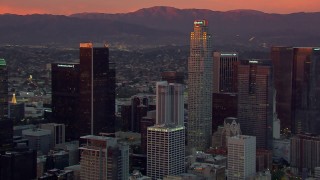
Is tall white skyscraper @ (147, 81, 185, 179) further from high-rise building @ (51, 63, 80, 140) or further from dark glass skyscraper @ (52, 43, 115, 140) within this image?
high-rise building @ (51, 63, 80, 140)

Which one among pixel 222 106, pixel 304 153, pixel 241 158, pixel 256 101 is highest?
pixel 256 101

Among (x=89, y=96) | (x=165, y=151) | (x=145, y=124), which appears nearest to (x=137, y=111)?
(x=89, y=96)

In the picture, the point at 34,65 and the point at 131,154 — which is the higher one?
the point at 34,65

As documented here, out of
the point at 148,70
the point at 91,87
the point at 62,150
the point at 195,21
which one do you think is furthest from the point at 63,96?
the point at 148,70

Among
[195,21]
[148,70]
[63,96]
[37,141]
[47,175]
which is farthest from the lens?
[148,70]

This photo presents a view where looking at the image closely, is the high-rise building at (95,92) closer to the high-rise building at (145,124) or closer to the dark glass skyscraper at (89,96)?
the dark glass skyscraper at (89,96)

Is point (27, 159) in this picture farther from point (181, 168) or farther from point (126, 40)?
point (126, 40)

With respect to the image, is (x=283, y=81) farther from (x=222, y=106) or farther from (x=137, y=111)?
(x=137, y=111)
